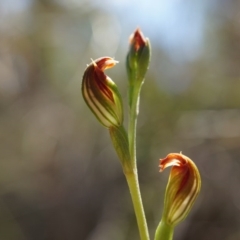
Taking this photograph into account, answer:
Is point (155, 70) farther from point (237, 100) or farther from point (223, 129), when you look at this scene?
point (223, 129)

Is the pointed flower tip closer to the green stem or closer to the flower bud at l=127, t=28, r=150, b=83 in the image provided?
the flower bud at l=127, t=28, r=150, b=83

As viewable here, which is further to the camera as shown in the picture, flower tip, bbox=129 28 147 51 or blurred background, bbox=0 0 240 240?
blurred background, bbox=0 0 240 240

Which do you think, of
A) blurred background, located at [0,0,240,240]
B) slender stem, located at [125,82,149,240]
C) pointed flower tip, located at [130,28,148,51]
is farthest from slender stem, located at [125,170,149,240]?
blurred background, located at [0,0,240,240]

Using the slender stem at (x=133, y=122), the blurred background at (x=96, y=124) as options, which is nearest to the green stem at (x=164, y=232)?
the slender stem at (x=133, y=122)

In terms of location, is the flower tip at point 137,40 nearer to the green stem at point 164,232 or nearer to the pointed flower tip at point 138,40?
the pointed flower tip at point 138,40

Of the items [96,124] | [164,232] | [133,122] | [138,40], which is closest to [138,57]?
[138,40]
